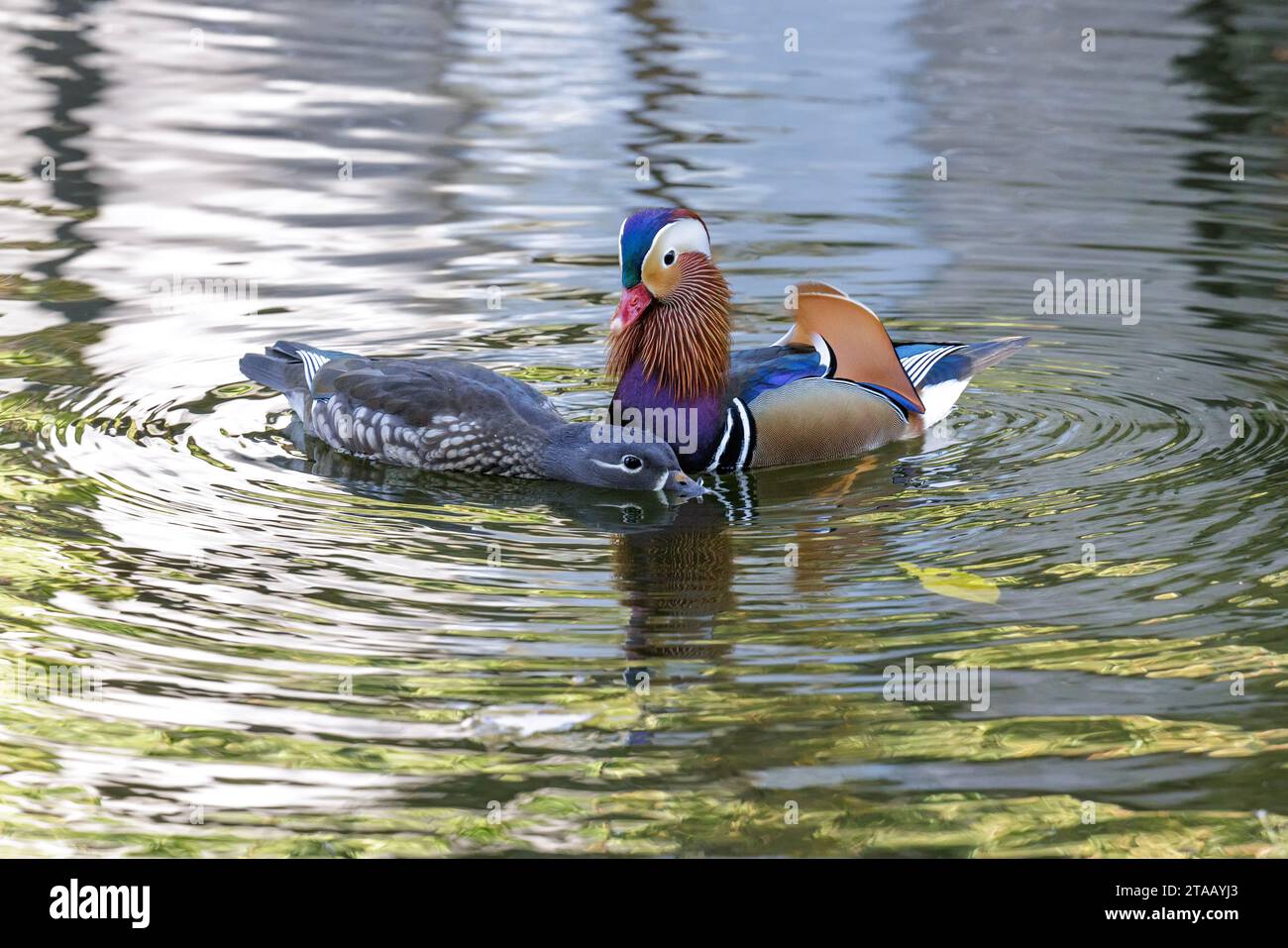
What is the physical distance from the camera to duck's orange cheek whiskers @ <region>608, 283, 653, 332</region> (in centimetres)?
878

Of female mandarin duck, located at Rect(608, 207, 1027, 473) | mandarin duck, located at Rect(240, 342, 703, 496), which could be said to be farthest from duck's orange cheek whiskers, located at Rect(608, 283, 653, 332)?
mandarin duck, located at Rect(240, 342, 703, 496)

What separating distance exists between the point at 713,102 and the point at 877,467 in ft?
26.2

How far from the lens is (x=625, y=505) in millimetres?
8625

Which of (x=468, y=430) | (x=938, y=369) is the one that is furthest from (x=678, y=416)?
(x=938, y=369)

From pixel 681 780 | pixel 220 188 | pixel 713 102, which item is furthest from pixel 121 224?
pixel 681 780

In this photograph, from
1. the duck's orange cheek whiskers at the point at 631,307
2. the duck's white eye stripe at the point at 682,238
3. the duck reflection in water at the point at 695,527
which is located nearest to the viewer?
the duck reflection in water at the point at 695,527

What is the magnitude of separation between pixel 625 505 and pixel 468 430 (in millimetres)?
882

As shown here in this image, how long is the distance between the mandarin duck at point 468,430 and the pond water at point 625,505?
0.14 m

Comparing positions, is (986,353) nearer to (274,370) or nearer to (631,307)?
(631,307)

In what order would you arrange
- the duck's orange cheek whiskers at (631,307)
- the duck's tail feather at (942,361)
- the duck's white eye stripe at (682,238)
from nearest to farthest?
the duck's white eye stripe at (682,238), the duck's orange cheek whiskers at (631,307), the duck's tail feather at (942,361)

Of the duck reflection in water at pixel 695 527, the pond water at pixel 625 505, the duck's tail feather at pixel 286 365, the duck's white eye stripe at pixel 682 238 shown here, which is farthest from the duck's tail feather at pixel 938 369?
Answer: the duck's tail feather at pixel 286 365

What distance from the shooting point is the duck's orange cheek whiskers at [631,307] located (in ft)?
28.8

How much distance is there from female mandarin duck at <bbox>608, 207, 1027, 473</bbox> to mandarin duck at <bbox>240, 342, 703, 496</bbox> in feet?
1.00

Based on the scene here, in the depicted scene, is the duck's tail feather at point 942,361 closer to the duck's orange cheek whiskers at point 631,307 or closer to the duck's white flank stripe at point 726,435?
the duck's white flank stripe at point 726,435
